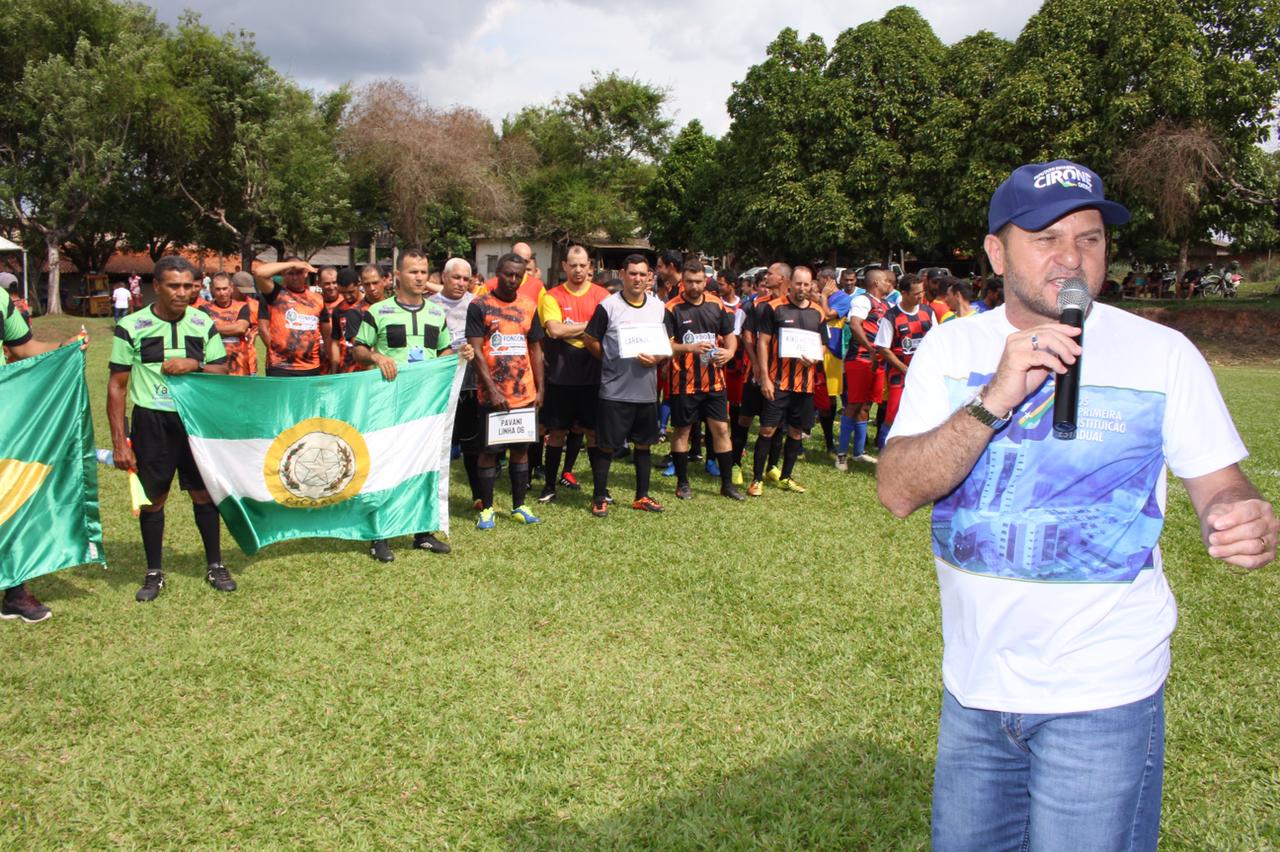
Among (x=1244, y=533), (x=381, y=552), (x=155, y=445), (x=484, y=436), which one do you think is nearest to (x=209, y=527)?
(x=155, y=445)

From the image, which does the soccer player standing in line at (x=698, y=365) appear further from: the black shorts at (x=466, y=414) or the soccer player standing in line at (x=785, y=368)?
the black shorts at (x=466, y=414)

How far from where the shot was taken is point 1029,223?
196 centimetres

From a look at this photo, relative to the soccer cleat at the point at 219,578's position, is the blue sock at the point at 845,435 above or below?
above

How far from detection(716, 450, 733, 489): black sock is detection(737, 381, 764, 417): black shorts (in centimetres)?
80

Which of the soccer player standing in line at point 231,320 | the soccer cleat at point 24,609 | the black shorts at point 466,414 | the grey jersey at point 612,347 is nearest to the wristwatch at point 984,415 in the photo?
the soccer cleat at point 24,609

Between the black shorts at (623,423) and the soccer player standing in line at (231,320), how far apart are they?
13.5 ft

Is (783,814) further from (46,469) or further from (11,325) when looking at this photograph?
(11,325)

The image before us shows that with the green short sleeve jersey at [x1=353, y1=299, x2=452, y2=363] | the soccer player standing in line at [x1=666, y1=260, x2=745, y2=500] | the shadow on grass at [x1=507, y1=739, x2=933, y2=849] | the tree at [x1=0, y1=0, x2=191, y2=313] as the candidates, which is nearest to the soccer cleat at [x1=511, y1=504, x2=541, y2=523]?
the green short sleeve jersey at [x1=353, y1=299, x2=452, y2=363]

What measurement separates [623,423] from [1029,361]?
5.96 meters

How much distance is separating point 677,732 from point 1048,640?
2410mm

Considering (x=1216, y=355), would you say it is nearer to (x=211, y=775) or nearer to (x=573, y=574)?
(x=573, y=574)

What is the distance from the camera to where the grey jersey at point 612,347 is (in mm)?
7465

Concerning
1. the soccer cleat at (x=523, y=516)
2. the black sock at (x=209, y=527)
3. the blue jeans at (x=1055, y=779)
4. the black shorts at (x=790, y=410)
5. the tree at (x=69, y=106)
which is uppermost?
the tree at (x=69, y=106)

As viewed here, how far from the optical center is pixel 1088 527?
1855mm
